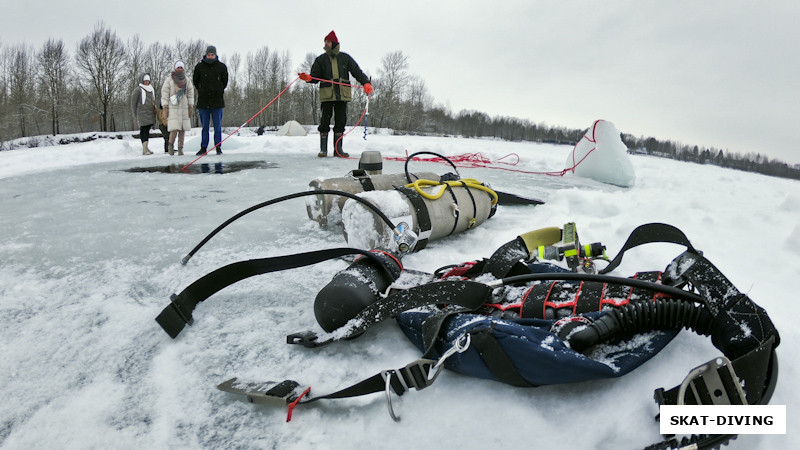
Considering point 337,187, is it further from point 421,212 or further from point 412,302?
point 412,302

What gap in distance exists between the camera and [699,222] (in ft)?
8.76

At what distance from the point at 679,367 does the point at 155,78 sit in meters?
50.1

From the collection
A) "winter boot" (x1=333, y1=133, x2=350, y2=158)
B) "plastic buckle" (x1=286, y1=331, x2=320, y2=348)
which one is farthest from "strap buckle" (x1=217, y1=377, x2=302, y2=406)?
"winter boot" (x1=333, y1=133, x2=350, y2=158)

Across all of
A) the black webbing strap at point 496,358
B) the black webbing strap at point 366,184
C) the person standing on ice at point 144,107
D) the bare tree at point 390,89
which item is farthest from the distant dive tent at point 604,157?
the bare tree at point 390,89

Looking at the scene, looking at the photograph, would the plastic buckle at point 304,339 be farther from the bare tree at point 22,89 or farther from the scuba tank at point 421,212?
the bare tree at point 22,89

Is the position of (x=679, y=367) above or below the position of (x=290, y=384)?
above

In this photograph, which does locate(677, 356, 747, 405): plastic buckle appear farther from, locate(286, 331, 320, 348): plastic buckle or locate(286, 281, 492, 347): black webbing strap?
locate(286, 331, 320, 348): plastic buckle

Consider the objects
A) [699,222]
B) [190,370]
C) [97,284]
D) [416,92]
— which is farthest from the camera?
[416,92]

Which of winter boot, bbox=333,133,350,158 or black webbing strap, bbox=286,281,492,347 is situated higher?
winter boot, bbox=333,133,350,158

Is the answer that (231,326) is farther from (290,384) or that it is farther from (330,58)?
(330,58)

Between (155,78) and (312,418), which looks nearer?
(312,418)

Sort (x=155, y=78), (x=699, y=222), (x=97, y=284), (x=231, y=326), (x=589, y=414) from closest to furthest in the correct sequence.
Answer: (x=589, y=414) → (x=231, y=326) → (x=97, y=284) → (x=699, y=222) → (x=155, y=78)

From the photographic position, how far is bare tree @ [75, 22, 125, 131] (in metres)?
35.8

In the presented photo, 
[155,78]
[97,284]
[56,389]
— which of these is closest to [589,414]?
[56,389]
